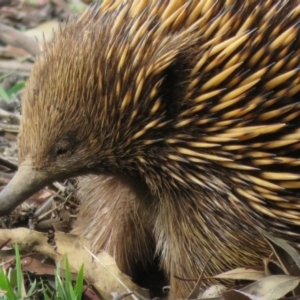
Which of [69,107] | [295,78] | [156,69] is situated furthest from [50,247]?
[295,78]

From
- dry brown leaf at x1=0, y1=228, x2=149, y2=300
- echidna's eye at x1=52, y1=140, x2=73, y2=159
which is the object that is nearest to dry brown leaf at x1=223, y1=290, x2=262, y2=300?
dry brown leaf at x1=0, y1=228, x2=149, y2=300

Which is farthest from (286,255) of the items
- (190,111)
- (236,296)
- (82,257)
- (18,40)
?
(18,40)

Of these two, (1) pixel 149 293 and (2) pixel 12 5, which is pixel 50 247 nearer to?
(1) pixel 149 293

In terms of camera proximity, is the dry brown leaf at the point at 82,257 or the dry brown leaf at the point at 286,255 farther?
the dry brown leaf at the point at 82,257

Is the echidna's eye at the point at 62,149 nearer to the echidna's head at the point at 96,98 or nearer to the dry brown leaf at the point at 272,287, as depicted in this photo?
the echidna's head at the point at 96,98

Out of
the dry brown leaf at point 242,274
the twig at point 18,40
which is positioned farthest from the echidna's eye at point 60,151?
the twig at point 18,40

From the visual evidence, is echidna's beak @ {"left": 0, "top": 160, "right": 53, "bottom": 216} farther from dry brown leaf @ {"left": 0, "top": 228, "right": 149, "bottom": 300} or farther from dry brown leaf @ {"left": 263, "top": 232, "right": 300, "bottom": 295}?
dry brown leaf @ {"left": 263, "top": 232, "right": 300, "bottom": 295}
